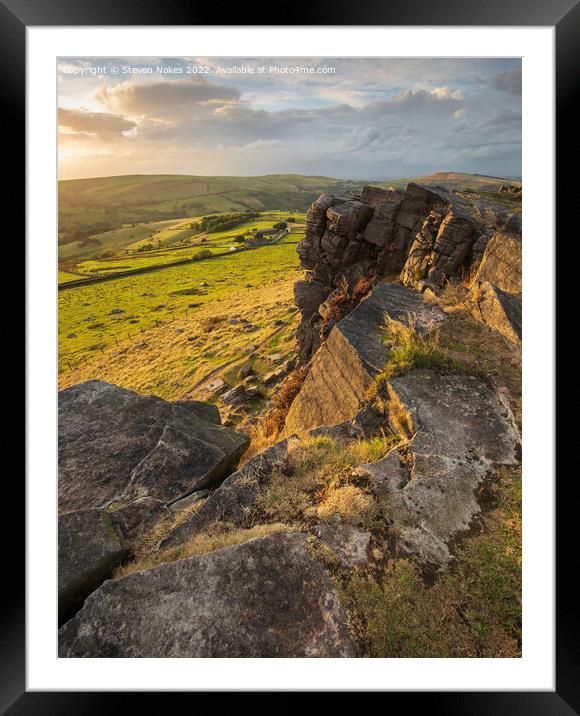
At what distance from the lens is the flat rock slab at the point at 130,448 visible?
623 cm

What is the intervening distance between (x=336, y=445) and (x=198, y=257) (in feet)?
181

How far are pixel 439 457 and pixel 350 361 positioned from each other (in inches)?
113

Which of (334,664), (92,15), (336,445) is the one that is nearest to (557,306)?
(336,445)

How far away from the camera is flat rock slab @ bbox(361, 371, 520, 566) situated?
459 centimetres

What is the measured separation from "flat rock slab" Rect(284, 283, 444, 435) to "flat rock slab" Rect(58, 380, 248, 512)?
1643 millimetres

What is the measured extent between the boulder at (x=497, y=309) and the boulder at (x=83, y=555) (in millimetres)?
7296

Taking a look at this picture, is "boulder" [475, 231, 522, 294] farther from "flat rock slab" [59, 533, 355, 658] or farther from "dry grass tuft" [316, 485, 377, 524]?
"flat rock slab" [59, 533, 355, 658]

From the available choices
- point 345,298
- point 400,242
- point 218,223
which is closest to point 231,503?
point 345,298

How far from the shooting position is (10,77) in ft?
17.4

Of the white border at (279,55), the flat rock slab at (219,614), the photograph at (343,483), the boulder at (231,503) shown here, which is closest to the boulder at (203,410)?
the photograph at (343,483)

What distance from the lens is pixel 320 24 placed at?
5320 millimetres

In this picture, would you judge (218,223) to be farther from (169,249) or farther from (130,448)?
(130,448)

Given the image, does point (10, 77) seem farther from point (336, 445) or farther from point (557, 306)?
point (557, 306)

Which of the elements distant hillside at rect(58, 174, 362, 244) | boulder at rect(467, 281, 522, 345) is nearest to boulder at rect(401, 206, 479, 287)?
boulder at rect(467, 281, 522, 345)
